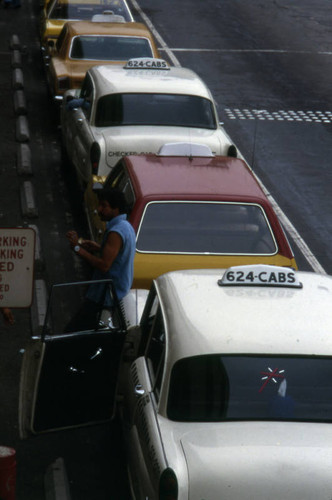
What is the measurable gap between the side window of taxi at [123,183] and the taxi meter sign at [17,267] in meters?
2.59

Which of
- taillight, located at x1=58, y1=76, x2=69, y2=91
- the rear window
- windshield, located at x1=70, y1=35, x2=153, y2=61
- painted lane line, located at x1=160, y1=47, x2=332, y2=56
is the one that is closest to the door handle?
the rear window

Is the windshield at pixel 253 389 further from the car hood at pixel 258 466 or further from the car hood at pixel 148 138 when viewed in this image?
the car hood at pixel 148 138

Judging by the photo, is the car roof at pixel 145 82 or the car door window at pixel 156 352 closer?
the car door window at pixel 156 352

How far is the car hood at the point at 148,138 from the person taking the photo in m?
12.6

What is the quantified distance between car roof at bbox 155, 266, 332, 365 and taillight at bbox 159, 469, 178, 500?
785mm

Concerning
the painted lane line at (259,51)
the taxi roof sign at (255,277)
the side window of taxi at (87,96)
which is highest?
the taxi roof sign at (255,277)

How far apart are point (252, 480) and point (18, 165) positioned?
11.0m

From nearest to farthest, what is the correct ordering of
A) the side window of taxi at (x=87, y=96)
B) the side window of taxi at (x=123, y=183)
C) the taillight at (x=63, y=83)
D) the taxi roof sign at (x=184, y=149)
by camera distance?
1. the side window of taxi at (x=123, y=183)
2. the taxi roof sign at (x=184, y=149)
3. the side window of taxi at (x=87, y=96)
4. the taillight at (x=63, y=83)

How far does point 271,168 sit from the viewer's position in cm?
1652

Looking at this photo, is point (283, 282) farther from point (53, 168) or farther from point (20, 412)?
point (53, 168)

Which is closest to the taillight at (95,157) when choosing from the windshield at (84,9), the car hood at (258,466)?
A: the car hood at (258,466)

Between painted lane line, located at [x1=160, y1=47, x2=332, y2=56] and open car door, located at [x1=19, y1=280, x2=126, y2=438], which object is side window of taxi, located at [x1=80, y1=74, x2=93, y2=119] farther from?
painted lane line, located at [x1=160, y1=47, x2=332, y2=56]

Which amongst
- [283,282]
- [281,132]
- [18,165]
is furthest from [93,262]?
[281,132]

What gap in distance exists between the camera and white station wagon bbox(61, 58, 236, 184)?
1269 centimetres
